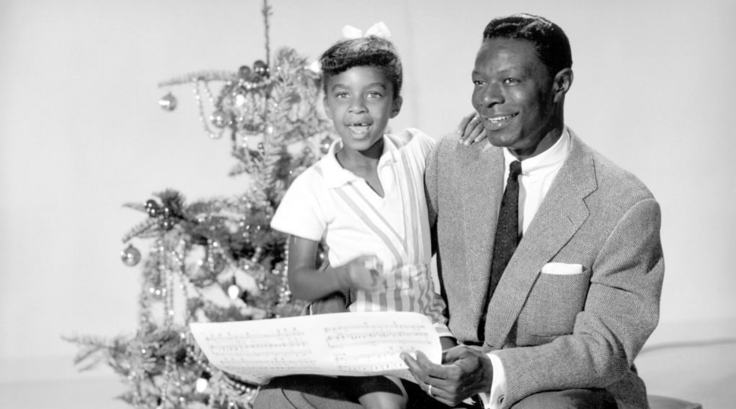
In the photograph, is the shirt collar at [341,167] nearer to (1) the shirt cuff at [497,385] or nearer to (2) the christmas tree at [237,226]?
(1) the shirt cuff at [497,385]

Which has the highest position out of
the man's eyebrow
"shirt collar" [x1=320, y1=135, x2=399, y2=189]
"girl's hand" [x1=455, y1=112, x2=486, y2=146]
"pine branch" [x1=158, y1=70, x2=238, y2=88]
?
"pine branch" [x1=158, y1=70, x2=238, y2=88]

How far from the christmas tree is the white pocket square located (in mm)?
1492

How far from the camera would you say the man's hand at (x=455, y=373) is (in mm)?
2070

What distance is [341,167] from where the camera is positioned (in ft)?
8.53

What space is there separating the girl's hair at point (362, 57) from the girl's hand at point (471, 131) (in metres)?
0.19

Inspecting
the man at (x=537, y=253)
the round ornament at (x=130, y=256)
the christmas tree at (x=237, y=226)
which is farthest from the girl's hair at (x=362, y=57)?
the round ornament at (x=130, y=256)

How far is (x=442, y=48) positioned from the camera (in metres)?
5.52

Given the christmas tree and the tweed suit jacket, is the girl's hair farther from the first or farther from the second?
the christmas tree

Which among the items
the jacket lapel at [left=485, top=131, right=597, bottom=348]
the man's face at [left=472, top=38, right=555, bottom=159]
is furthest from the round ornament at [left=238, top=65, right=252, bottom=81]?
the jacket lapel at [left=485, top=131, right=597, bottom=348]

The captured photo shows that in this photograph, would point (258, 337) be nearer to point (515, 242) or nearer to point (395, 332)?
point (395, 332)

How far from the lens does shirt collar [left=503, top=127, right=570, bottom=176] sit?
242cm

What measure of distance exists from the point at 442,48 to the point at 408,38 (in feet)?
0.63

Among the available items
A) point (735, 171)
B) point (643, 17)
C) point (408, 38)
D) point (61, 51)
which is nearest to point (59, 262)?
point (61, 51)

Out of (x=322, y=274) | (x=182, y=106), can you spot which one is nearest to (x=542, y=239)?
(x=322, y=274)
